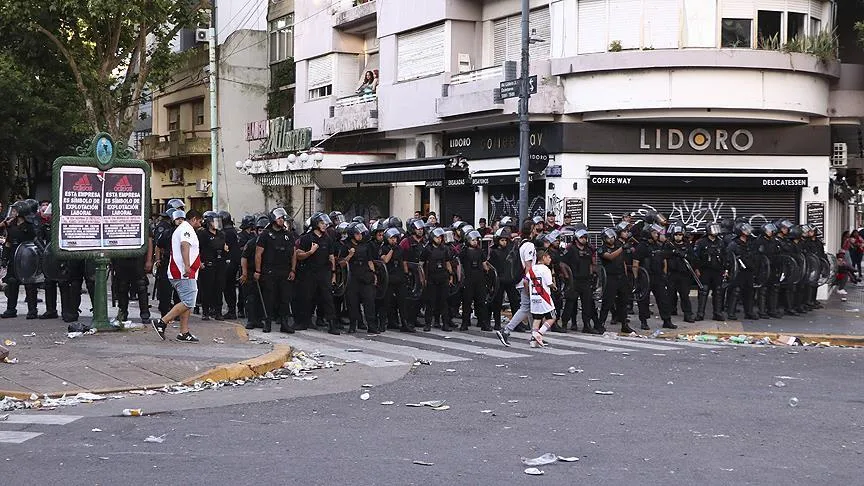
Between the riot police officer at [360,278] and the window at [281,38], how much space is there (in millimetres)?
24235

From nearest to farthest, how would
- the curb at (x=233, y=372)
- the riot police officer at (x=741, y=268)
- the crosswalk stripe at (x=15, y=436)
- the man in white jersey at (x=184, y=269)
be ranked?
the crosswalk stripe at (x=15, y=436) < the curb at (x=233, y=372) < the man in white jersey at (x=184, y=269) < the riot police officer at (x=741, y=268)

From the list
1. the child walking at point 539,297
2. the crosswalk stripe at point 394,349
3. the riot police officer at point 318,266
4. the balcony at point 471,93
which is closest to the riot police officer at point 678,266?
the child walking at point 539,297

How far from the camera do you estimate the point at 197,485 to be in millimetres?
7027

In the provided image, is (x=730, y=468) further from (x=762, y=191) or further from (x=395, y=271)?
(x=762, y=191)

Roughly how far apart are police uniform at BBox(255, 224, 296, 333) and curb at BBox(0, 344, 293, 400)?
320 cm

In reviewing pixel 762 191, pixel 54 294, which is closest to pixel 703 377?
pixel 54 294

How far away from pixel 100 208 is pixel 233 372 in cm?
418

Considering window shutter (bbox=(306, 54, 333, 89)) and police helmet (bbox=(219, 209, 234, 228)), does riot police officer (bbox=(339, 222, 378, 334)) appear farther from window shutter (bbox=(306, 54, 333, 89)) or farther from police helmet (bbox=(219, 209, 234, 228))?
window shutter (bbox=(306, 54, 333, 89))

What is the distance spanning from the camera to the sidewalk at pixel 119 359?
11.3 meters

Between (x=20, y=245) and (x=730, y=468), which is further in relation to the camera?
(x=20, y=245)

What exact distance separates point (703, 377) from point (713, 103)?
502 inches

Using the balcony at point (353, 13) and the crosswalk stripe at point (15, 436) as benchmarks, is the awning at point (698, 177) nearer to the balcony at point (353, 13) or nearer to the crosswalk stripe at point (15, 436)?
the balcony at point (353, 13)

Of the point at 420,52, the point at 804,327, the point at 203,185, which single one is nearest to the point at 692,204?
the point at 804,327

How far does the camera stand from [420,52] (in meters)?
30.1
